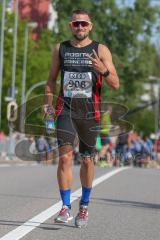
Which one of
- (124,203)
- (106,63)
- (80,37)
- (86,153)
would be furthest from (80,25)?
(124,203)

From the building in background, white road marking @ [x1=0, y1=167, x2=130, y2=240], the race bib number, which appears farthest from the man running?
the building in background

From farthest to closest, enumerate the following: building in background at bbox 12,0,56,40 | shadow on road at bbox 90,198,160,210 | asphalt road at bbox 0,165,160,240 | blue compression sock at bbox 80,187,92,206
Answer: building in background at bbox 12,0,56,40 < shadow on road at bbox 90,198,160,210 < blue compression sock at bbox 80,187,92,206 < asphalt road at bbox 0,165,160,240

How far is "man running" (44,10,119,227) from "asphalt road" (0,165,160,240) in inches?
16.5

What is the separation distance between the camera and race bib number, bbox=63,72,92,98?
28.8 ft

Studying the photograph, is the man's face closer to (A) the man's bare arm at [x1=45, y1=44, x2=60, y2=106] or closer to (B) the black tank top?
(B) the black tank top

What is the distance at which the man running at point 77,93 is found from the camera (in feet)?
28.8

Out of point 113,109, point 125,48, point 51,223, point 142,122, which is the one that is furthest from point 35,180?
point 142,122

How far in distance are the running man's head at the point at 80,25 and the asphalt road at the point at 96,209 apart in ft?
6.08

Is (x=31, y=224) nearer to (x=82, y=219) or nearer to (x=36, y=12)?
(x=82, y=219)

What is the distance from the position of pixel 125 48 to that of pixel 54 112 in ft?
195

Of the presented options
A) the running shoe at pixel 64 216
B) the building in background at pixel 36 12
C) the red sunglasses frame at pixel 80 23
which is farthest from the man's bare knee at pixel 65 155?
the building in background at pixel 36 12

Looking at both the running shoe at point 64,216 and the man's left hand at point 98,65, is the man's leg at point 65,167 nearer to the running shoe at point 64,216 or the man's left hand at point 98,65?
the running shoe at point 64,216

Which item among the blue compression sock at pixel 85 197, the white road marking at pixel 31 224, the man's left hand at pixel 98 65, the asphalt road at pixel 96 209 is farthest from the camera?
the blue compression sock at pixel 85 197

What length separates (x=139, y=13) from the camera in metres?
67.9
